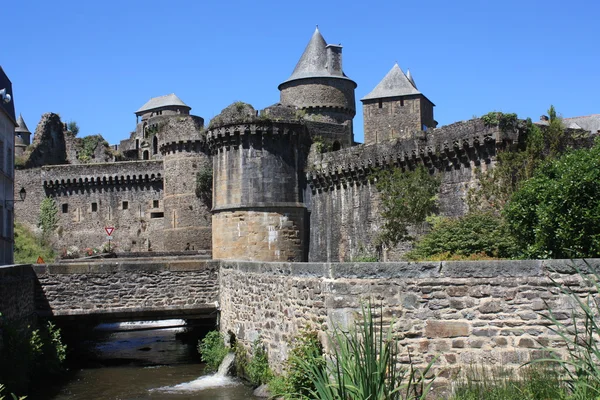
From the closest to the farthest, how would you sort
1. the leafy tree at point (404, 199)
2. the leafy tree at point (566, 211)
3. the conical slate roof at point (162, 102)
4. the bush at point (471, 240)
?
the leafy tree at point (566, 211) < the bush at point (471, 240) < the leafy tree at point (404, 199) < the conical slate roof at point (162, 102)

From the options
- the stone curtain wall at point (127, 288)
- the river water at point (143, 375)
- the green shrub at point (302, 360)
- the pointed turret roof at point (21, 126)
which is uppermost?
the pointed turret roof at point (21, 126)

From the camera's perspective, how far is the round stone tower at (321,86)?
39.7 metres

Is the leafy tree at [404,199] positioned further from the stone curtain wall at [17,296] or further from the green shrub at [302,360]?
the green shrub at [302,360]

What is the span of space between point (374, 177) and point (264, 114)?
182 inches

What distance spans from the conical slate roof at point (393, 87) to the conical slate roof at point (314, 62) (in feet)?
10.1

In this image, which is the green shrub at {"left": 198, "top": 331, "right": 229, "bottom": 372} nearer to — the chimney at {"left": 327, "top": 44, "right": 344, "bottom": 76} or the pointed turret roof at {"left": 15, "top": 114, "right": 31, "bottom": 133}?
the chimney at {"left": 327, "top": 44, "right": 344, "bottom": 76}

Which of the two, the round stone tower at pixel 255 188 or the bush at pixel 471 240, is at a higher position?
the round stone tower at pixel 255 188

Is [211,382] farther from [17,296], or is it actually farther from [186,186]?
[186,186]

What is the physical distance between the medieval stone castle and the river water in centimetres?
616

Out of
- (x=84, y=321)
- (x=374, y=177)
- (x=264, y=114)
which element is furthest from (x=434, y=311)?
(x=264, y=114)

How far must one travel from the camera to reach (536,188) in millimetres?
14828

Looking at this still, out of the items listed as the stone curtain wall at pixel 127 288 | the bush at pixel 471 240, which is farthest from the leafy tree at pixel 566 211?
the stone curtain wall at pixel 127 288

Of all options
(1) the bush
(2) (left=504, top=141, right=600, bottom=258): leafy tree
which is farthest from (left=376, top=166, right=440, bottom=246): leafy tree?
(2) (left=504, top=141, right=600, bottom=258): leafy tree

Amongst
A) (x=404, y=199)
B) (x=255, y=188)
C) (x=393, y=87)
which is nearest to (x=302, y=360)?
(x=404, y=199)
